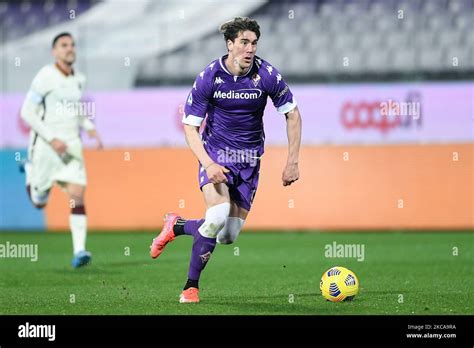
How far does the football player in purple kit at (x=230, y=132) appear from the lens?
328 inches

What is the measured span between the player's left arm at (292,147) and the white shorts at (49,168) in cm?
453

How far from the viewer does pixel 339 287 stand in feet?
27.9

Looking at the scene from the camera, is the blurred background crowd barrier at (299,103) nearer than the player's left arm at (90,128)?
No

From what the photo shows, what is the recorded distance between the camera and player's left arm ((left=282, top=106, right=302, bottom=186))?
841 cm

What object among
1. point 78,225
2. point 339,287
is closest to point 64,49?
point 78,225

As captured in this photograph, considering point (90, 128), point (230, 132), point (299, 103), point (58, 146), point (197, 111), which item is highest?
point (299, 103)

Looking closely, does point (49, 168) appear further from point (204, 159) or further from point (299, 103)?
point (299, 103)

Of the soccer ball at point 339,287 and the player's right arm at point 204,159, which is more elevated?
the player's right arm at point 204,159

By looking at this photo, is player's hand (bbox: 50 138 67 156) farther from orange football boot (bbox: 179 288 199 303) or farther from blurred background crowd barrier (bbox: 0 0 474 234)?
blurred background crowd barrier (bbox: 0 0 474 234)

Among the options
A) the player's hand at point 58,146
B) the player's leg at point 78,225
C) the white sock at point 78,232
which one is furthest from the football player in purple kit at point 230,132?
the player's hand at point 58,146

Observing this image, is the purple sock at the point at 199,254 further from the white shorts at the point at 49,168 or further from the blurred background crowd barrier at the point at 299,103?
the blurred background crowd barrier at the point at 299,103

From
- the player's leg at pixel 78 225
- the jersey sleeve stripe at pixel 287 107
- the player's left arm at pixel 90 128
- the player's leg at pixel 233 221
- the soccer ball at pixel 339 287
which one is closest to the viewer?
the soccer ball at pixel 339 287

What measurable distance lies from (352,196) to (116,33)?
17.9 feet

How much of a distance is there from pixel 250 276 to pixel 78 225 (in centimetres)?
232
